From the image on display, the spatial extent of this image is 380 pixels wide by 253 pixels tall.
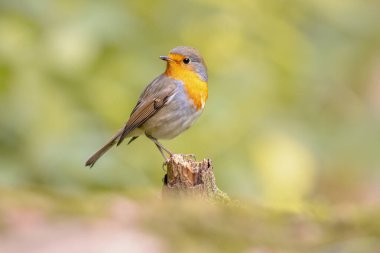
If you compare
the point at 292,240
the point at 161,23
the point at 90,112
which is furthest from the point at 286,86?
the point at 292,240

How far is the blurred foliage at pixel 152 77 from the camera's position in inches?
223

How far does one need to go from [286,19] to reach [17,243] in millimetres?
5779

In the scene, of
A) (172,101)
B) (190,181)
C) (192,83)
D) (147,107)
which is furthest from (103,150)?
(190,181)

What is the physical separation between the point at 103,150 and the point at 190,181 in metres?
2.07

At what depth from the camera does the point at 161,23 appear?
6547mm

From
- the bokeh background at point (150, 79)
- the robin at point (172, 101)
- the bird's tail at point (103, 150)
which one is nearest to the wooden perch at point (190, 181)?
the bokeh background at point (150, 79)

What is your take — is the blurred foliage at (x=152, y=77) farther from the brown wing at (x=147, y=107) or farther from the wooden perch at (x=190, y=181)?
the wooden perch at (x=190, y=181)

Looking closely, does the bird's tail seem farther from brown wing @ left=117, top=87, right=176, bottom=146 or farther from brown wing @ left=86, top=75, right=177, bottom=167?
brown wing @ left=117, top=87, right=176, bottom=146

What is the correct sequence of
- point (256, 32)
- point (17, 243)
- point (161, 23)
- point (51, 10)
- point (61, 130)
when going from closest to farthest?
point (17, 243)
point (61, 130)
point (51, 10)
point (161, 23)
point (256, 32)

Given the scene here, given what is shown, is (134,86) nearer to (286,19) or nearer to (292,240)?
(286,19)

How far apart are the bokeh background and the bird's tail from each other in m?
0.08

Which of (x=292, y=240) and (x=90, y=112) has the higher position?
(x=90, y=112)

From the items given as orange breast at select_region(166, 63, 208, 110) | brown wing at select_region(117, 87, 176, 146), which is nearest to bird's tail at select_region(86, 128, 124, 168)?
brown wing at select_region(117, 87, 176, 146)

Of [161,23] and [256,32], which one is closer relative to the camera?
[161,23]
